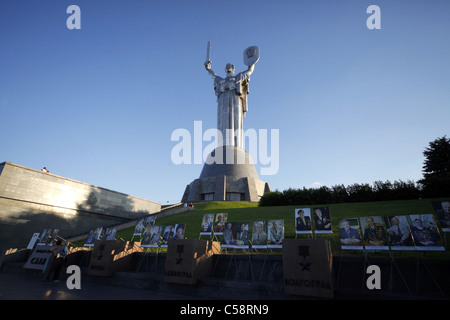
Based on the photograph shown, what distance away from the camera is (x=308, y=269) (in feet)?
18.4

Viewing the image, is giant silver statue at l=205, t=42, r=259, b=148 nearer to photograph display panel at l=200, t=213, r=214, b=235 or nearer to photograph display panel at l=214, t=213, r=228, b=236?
photograph display panel at l=200, t=213, r=214, b=235

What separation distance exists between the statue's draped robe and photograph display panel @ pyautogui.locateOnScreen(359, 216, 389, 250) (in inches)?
1186

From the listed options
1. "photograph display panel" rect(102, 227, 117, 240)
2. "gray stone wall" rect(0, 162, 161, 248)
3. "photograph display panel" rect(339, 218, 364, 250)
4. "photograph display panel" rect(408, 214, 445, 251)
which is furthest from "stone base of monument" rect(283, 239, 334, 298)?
"gray stone wall" rect(0, 162, 161, 248)

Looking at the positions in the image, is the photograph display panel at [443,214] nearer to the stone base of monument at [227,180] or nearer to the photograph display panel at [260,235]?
the photograph display panel at [260,235]

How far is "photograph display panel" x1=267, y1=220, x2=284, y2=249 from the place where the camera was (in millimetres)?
8383

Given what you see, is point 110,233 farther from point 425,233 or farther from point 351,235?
point 425,233

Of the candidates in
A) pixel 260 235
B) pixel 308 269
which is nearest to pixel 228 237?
pixel 260 235

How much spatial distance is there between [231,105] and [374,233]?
3334 cm

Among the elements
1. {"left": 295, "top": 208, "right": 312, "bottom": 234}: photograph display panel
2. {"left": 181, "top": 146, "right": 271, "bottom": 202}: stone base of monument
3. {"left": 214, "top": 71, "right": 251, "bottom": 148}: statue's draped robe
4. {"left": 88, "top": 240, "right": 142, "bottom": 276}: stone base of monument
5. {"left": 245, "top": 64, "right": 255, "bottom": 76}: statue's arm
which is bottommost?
{"left": 88, "top": 240, "right": 142, "bottom": 276}: stone base of monument

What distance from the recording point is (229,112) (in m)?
38.1
